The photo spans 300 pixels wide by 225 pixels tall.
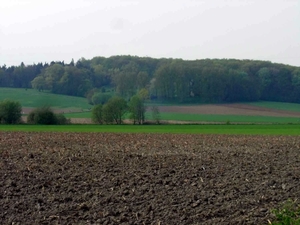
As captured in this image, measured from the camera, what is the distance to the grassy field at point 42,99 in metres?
92.9

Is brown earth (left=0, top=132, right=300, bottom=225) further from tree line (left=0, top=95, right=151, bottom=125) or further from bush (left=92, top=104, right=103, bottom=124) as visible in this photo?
bush (left=92, top=104, right=103, bottom=124)

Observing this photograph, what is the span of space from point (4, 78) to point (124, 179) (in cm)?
10933

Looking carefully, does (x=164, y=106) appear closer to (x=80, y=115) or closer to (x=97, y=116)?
(x=80, y=115)

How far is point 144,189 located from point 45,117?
59.5 meters

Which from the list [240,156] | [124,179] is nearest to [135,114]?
[240,156]

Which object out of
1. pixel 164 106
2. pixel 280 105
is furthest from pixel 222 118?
pixel 280 105

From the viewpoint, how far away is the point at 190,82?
98812 millimetres

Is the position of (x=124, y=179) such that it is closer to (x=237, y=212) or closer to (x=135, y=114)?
(x=237, y=212)

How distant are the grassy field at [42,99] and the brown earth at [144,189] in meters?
72.5

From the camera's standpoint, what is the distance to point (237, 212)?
11.7 meters

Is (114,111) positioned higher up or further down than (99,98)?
further down

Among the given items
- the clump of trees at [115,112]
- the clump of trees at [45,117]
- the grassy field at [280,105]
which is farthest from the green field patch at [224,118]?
the clump of trees at [45,117]

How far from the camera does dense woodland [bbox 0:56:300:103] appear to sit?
97.9 metres

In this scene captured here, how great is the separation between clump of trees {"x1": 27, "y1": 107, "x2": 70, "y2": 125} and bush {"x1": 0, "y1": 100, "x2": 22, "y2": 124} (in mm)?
1942
